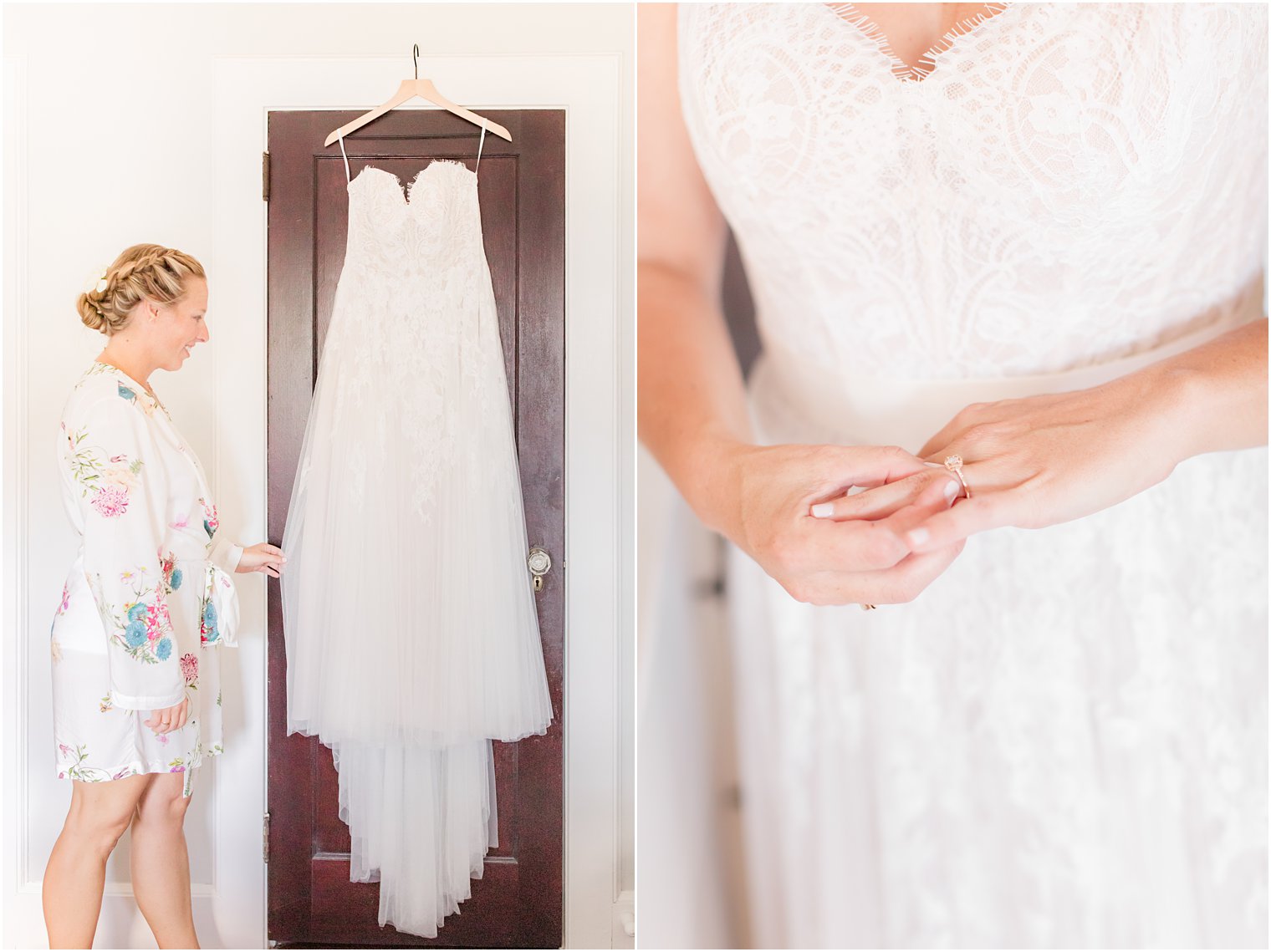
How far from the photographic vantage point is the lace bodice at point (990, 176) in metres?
0.82

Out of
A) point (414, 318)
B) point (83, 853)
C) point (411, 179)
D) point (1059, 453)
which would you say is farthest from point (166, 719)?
point (1059, 453)

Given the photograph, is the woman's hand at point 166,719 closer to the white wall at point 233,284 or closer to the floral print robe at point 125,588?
the floral print robe at point 125,588

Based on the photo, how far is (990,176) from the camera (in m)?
0.84

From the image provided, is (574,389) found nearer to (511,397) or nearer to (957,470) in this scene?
(511,397)

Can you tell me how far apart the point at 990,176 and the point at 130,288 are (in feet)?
4.31

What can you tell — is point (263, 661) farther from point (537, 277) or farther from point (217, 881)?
point (537, 277)

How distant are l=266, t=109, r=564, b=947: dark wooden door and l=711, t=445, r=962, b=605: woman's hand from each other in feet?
2.45

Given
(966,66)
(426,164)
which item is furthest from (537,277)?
(966,66)

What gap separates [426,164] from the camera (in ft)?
→ 4.90

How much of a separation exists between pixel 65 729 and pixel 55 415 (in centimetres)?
66

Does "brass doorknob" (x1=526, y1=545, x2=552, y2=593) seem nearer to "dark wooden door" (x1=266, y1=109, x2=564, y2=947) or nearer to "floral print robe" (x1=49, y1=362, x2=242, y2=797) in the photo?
"dark wooden door" (x1=266, y1=109, x2=564, y2=947)

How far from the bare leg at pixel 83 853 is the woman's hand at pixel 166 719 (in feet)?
0.39

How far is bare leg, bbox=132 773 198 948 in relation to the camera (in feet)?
4.61

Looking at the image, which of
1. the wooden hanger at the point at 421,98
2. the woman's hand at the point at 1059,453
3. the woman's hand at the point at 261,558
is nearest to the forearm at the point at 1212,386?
the woman's hand at the point at 1059,453
